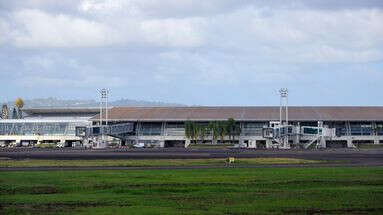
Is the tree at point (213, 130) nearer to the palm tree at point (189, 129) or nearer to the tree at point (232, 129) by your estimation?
the tree at point (232, 129)

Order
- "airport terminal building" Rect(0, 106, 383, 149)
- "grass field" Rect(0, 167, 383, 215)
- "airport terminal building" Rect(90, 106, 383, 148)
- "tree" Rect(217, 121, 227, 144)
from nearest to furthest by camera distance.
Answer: "grass field" Rect(0, 167, 383, 215) → "airport terminal building" Rect(0, 106, 383, 149) → "airport terminal building" Rect(90, 106, 383, 148) → "tree" Rect(217, 121, 227, 144)

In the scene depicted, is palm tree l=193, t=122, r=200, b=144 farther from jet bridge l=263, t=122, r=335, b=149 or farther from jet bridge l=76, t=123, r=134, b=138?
jet bridge l=263, t=122, r=335, b=149

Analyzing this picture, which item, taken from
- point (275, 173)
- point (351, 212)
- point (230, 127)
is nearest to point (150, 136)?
point (230, 127)

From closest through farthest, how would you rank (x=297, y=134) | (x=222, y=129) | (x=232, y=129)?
(x=297, y=134) < (x=222, y=129) < (x=232, y=129)

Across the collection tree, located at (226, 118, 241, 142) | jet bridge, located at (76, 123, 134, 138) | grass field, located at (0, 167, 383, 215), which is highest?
tree, located at (226, 118, 241, 142)

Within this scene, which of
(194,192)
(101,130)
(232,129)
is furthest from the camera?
(232,129)

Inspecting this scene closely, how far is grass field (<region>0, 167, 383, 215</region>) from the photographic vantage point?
125 feet

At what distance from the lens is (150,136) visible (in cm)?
19738

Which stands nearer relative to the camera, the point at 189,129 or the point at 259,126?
the point at 189,129

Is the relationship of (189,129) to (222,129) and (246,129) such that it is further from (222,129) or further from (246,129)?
(246,129)

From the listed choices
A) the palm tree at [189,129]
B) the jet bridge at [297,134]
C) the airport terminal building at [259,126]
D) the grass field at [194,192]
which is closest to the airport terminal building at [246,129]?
the airport terminal building at [259,126]

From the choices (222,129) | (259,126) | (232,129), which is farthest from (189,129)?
(259,126)

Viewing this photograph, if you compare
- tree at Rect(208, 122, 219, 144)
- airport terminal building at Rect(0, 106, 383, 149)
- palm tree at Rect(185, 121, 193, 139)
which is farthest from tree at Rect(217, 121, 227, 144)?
palm tree at Rect(185, 121, 193, 139)

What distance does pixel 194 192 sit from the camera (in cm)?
4688
